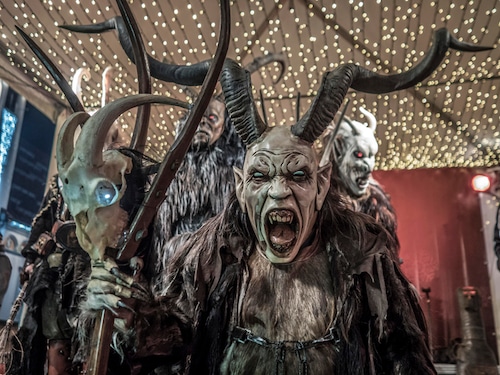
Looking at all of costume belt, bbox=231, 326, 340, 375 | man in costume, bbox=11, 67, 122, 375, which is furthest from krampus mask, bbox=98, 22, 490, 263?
man in costume, bbox=11, 67, 122, 375

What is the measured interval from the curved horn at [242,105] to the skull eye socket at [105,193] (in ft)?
2.10

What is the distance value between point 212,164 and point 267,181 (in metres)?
1.29

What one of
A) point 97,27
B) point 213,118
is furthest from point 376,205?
point 97,27

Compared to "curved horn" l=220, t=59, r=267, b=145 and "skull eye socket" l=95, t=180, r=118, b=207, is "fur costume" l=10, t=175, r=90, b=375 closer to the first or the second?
"curved horn" l=220, t=59, r=267, b=145

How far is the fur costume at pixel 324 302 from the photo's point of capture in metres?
1.46

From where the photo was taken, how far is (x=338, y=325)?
4.85 ft

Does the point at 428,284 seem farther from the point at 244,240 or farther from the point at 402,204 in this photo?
the point at 244,240

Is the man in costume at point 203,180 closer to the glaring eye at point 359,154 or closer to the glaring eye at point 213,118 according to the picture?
the glaring eye at point 213,118

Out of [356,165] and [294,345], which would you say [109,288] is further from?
[356,165]

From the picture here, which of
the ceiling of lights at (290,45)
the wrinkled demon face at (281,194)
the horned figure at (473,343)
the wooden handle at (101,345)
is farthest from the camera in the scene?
the horned figure at (473,343)

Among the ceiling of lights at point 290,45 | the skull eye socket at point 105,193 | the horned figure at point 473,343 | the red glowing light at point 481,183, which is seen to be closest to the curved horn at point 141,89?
the skull eye socket at point 105,193

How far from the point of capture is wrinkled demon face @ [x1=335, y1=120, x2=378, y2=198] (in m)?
3.48

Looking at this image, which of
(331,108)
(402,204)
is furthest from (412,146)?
(331,108)

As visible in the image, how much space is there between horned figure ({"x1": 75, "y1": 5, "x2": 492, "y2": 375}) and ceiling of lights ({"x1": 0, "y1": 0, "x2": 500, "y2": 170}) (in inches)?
54.9
